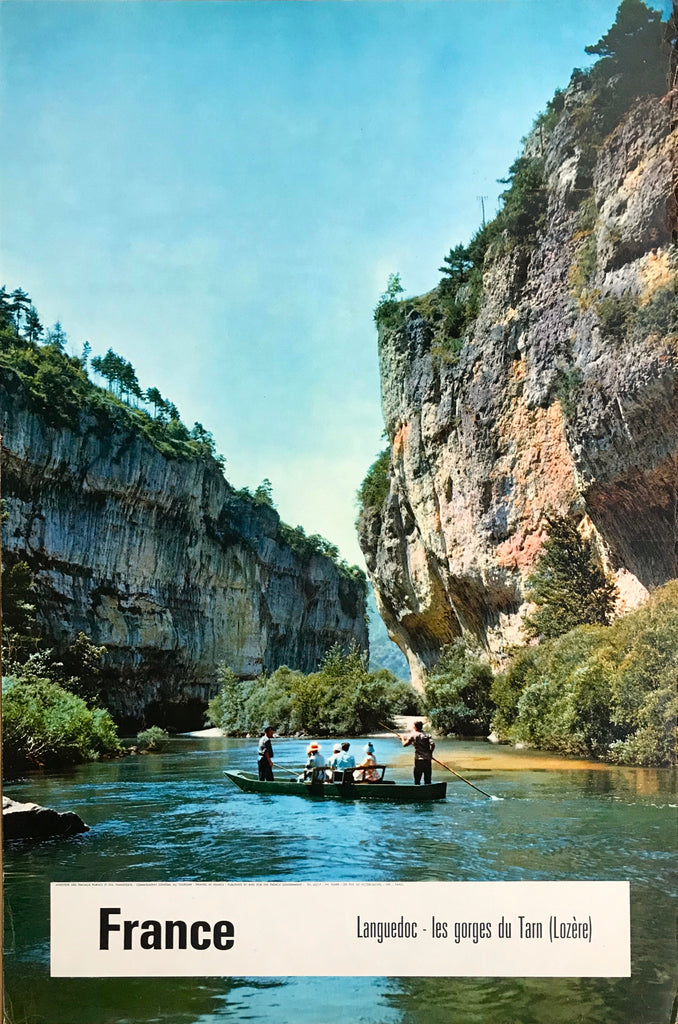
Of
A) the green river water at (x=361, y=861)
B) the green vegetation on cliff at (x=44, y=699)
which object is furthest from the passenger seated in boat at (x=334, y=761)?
the green vegetation on cliff at (x=44, y=699)

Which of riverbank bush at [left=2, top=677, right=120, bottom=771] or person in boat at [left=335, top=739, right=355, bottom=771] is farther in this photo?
person in boat at [left=335, top=739, right=355, bottom=771]

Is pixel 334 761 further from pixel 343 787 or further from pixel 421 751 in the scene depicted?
pixel 421 751

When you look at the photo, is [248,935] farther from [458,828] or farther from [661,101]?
[661,101]

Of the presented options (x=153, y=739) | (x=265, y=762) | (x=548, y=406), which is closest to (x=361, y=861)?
(x=265, y=762)

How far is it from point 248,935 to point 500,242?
7.30m

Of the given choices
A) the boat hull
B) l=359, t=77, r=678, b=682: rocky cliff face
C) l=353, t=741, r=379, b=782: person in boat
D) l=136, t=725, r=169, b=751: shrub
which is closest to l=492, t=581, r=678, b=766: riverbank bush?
l=359, t=77, r=678, b=682: rocky cliff face

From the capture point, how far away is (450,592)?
1271 centimetres

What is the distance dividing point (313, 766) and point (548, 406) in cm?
559

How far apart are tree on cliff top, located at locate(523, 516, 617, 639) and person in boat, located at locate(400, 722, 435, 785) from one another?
2392 mm

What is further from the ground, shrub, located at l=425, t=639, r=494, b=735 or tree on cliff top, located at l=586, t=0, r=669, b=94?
tree on cliff top, located at l=586, t=0, r=669, b=94

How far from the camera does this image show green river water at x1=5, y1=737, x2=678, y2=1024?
3645 mm

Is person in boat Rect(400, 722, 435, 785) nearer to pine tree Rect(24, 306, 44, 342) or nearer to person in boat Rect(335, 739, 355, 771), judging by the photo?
person in boat Rect(335, 739, 355, 771)

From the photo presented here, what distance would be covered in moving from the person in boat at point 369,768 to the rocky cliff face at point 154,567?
81.6 inches

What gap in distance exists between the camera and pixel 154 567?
2050cm
